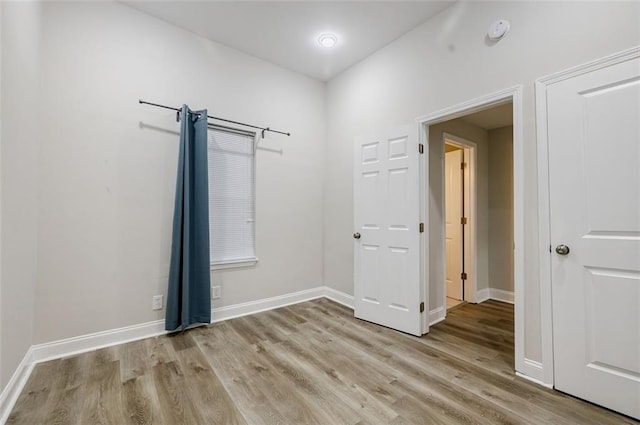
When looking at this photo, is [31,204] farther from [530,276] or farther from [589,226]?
[589,226]

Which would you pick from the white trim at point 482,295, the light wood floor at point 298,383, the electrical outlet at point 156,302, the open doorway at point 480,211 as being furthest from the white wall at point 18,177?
the white trim at point 482,295

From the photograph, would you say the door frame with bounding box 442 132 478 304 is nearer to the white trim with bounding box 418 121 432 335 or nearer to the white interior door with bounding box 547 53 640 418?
the white trim with bounding box 418 121 432 335

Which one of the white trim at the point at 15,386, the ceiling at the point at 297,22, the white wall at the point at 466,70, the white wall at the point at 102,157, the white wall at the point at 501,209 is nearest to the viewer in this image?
the white trim at the point at 15,386

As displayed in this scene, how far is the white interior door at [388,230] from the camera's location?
2723 mm

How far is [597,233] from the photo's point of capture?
5.65 ft

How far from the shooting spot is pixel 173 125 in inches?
111

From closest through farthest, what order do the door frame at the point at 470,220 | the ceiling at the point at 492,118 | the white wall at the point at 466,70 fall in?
the white wall at the point at 466,70
the ceiling at the point at 492,118
the door frame at the point at 470,220

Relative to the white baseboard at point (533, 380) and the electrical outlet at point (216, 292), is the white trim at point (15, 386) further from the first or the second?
the white baseboard at point (533, 380)

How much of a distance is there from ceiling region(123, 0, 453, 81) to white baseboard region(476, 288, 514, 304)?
3.52 meters

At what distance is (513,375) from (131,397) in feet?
8.61

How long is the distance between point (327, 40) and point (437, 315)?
10.8ft

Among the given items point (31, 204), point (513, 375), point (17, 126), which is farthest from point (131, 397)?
point (513, 375)

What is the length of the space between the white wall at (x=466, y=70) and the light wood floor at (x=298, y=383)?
1.52ft

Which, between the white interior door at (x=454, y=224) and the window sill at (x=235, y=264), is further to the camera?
the white interior door at (x=454, y=224)
